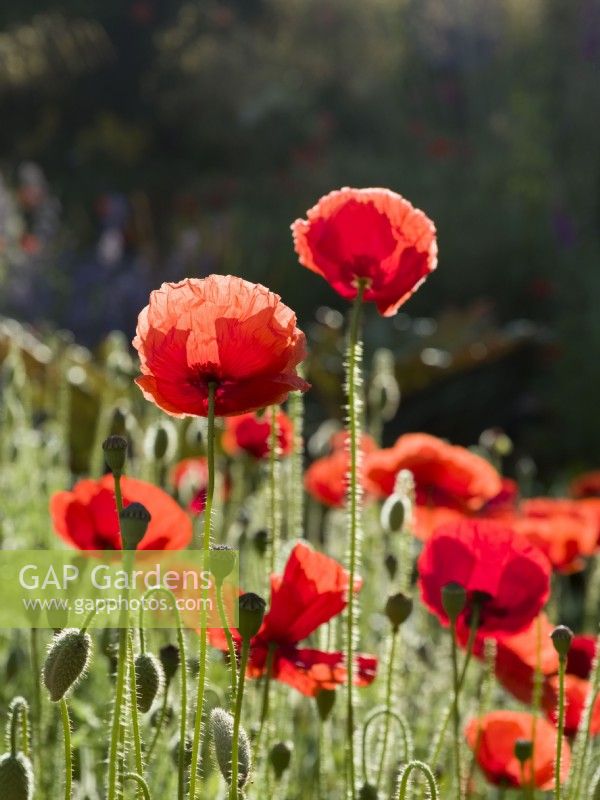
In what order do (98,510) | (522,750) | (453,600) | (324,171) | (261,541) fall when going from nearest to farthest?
(453,600) → (522,750) → (98,510) → (261,541) → (324,171)

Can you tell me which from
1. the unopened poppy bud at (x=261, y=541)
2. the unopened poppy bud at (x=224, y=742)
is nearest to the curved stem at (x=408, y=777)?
the unopened poppy bud at (x=224, y=742)

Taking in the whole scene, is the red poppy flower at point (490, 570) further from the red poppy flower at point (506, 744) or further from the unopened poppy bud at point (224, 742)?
the unopened poppy bud at point (224, 742)

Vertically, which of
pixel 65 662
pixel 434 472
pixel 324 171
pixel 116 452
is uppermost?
pixel 324 171

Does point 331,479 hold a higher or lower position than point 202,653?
higher

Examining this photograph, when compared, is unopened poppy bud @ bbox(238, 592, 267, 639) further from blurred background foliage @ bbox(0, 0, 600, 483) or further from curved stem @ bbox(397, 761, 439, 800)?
blurred background foliage @ bbox(0, 0, 600, 483)

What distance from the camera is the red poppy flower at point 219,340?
81 cm

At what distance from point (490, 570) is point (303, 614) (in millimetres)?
198

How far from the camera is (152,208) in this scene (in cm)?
866

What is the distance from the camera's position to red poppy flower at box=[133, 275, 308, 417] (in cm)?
81

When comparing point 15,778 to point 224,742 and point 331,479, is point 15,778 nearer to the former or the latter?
point 224,742

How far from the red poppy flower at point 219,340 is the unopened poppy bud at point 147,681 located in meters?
0.20

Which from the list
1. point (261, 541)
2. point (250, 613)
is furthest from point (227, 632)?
point (261, 541)

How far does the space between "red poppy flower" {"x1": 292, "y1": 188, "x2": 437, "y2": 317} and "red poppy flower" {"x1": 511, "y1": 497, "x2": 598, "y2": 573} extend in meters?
0.58

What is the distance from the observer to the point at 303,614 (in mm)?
995
